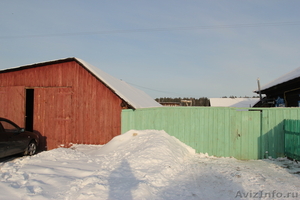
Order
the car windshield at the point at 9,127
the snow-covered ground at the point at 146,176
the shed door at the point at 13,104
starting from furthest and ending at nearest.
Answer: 1. the shed door at the point at 13,104
2. the car windshield at the point at 9,127
3. the snow-covered ground at the point at 146,176

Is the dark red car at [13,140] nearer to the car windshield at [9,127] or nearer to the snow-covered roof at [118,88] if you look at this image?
the car windshield at [9,127]

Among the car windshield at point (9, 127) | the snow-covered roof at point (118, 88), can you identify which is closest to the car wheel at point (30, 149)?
the car windshield at point (9, 127)

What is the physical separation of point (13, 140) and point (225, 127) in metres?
8.15

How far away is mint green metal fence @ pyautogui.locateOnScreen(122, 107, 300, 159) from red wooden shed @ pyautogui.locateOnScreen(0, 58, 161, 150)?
5.89 feet

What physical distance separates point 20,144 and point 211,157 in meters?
7.46

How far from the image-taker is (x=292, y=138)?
8.65 metres

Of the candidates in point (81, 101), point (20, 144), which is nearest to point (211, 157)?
point (81, 101)

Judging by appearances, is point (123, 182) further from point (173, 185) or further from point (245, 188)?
point (245, 188)

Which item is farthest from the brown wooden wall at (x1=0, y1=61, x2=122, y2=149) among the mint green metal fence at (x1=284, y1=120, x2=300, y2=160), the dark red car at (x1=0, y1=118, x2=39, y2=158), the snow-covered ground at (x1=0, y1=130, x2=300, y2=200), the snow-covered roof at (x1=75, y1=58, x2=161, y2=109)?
the mint green metal fence at (x1=284, y1=120, x2=300, y2=160)

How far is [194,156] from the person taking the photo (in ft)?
31.5

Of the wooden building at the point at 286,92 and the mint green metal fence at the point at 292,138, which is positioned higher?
the wooden building at the point at 286,92

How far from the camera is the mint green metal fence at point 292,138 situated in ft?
27.4

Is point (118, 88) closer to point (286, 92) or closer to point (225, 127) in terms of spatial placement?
point (225, 127)

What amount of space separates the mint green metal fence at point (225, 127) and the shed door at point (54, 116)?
147 inches
